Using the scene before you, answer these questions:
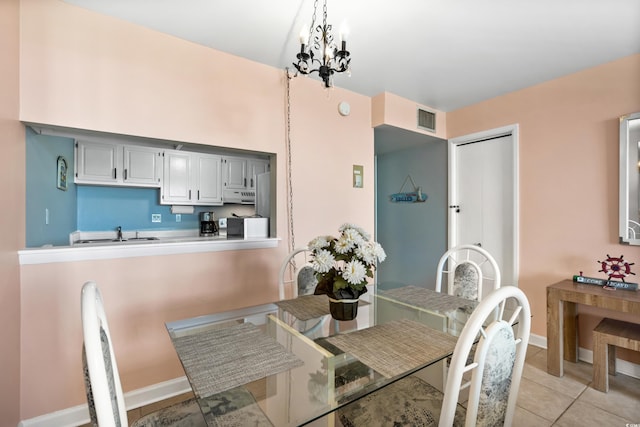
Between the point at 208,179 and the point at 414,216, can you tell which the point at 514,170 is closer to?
the point at 414,216

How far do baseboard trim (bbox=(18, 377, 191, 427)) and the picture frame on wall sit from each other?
1702 mm

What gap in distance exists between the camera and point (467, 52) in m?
2.13

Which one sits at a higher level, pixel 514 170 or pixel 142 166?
pixel 142 166

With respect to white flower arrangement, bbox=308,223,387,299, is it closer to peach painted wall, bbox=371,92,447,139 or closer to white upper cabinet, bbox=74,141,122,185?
peach painted wall, bbox=371,92,447,139

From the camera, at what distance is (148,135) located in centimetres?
188

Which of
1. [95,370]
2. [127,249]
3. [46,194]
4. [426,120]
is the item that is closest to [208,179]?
[46,194]

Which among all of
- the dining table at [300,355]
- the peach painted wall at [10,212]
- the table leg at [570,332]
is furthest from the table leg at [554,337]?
the peach painted wall at [10,212]

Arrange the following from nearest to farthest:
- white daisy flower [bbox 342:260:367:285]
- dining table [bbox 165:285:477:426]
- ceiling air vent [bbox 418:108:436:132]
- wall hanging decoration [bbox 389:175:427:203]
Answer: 1. dining table [bbox 165:285:477:426]
2. white daisy flower [bbox 342:260:367:285]
3. ceiling air vent [bbox 418:108:436:132]
4. wall hanging decoration [bbox 389:175:427:203]

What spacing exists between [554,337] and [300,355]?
217 centimetres

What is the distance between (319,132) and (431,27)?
1147 millimetres

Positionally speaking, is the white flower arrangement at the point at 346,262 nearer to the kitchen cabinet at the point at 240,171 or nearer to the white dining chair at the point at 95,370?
the white dining chair at the point at 95,370

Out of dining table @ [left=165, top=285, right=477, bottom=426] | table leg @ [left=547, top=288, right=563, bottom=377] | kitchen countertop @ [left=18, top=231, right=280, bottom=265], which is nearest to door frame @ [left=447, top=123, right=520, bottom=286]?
table leg @ [left=547, top=288, right=563, bottom=377]

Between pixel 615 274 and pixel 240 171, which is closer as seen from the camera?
pixel 615 274

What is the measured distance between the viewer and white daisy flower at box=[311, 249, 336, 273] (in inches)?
48.1
